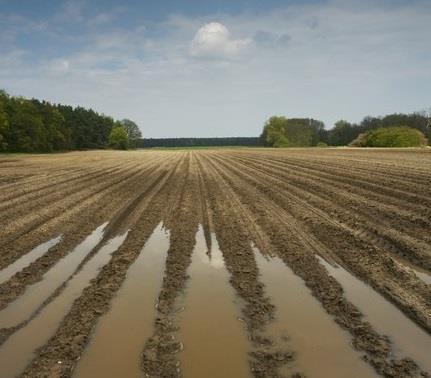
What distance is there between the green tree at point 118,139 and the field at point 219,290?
399 ft

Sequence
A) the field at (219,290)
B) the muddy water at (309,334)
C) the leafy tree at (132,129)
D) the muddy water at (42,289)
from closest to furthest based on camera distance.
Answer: the muddy water at (309,334)
the field at (219,290)
the muddy water at (42,289)
the leafy tree at (132,129)

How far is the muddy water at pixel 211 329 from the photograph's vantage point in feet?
16.2

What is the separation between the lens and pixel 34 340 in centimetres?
564

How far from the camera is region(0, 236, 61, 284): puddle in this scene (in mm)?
8422

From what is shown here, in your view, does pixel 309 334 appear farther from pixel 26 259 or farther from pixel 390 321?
pixel 26 259

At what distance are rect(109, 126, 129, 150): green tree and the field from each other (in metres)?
122

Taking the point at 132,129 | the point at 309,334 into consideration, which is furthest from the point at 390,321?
the point at 132,129

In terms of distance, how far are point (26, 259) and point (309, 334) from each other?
6.03 m

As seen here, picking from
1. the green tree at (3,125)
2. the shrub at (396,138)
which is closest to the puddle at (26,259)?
the green tree at (3,125)

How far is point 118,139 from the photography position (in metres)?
134

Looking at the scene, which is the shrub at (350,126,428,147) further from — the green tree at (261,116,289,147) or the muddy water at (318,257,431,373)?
the muddy water at (318,257,431,373)

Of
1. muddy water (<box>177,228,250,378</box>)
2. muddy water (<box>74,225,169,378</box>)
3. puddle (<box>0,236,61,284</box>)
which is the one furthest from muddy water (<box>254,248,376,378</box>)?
puddle (<box>0,236,61,284</box>)

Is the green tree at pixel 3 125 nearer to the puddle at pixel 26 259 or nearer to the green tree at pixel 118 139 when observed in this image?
the green tree at pixel 118 139

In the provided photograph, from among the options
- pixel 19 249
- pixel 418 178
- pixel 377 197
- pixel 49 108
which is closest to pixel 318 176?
pixel 418 178
